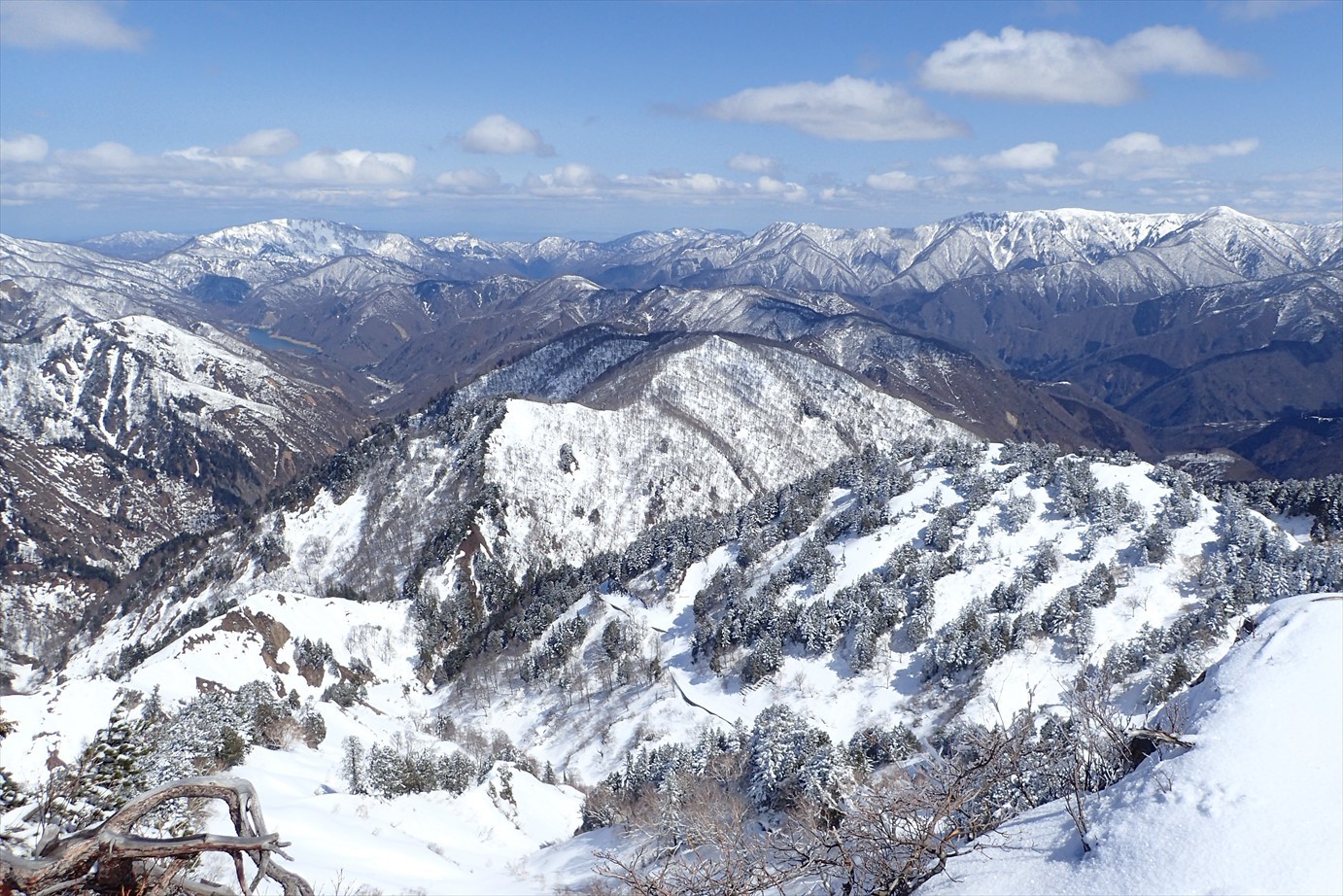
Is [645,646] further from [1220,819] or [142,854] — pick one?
[142,854]

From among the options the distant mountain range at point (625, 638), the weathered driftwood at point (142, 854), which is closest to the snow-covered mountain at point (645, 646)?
the distant mountain range at point (625, 638)

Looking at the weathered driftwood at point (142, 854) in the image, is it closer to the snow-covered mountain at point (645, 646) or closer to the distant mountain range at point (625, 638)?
the distant mountain range at point (625, 638)

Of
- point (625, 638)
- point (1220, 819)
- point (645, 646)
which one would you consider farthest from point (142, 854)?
point (625, 638)

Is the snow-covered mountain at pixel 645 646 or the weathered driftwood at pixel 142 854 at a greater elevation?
the weathered driftwood at pixel 142 854

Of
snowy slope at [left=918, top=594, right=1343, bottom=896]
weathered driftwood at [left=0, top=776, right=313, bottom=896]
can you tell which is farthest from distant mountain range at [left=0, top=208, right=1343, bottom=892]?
weathered driftwood at [left=0, top=776, right=313, bottom=896]

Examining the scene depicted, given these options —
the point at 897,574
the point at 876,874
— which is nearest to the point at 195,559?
the point at 897,574

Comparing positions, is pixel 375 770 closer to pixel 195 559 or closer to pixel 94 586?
pixel 195 559
